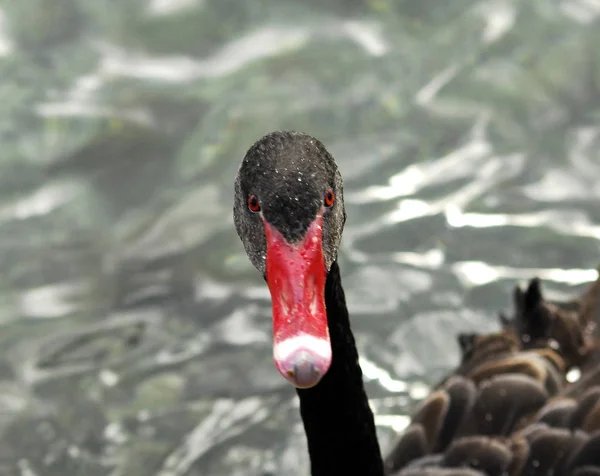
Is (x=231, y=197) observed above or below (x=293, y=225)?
above

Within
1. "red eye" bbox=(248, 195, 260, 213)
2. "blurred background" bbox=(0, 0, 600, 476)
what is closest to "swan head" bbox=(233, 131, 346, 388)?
"red eye" bbox=(248, 195, 260, 213)

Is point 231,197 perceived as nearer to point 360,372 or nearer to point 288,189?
point 360,372

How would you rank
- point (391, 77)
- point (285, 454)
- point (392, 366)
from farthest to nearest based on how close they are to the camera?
point (391, 77) < point (392, 366) < point (285, 454)

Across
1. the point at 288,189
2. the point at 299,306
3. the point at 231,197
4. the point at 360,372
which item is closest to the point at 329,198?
the point at 288,189

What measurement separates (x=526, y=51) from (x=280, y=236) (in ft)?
11.8

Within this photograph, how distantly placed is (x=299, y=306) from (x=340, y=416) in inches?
32.3

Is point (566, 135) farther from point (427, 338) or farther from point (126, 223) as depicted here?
point (126, 223)

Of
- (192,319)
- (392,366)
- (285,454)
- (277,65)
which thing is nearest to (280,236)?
(285,454)

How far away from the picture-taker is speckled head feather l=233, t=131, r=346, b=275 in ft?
6.13

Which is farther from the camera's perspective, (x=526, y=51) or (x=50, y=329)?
(x=526, y=51)

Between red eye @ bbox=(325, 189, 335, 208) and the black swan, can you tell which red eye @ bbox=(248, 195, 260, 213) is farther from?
red eye @ bbox=(325, 189, 335, 208)

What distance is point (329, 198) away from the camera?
1.94 meters

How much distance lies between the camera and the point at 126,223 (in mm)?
4621

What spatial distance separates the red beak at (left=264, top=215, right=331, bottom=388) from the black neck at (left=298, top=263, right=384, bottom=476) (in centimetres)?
52
